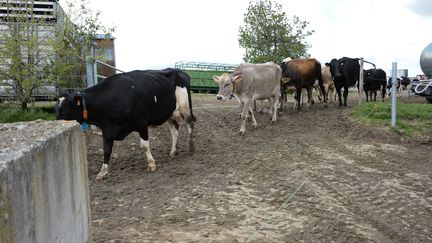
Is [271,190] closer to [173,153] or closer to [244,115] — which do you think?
[173,153]

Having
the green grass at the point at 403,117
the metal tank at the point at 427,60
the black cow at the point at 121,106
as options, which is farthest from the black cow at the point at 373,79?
the black cow at the point at 121,106

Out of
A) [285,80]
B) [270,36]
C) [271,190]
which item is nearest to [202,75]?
[270,36]

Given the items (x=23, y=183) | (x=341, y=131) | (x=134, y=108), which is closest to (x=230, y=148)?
(x=134, y=108)

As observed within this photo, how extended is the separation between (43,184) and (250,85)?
9950mm

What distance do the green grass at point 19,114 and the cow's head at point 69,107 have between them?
136 inches

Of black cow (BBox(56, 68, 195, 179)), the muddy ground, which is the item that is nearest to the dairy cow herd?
black cow (BBox(56, 68, 195, 179))

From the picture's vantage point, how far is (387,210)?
5.52 metres

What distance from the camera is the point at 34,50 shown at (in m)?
10.4

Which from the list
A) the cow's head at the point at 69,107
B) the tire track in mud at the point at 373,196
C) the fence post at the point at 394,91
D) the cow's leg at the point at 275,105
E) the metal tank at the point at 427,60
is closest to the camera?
the tire track in mud at the point at 373,196

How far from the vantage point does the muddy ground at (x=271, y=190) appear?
4785mm

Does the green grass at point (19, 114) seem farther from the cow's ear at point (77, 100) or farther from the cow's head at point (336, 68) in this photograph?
the cow's head at point (336, 68)

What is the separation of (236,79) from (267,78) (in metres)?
1.38

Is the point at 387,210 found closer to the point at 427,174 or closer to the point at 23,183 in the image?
the point at 427,174

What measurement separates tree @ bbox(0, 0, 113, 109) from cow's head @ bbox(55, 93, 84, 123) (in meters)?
3.44
